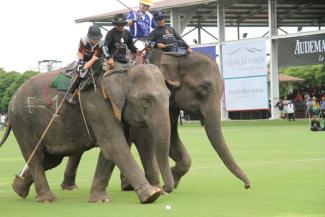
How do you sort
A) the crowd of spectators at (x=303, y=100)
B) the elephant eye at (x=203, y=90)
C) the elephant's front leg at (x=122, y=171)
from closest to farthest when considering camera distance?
1. the elephant's front leg at (x=122, y=171)
2. the elephant eye at (x=203, y=90)
3. the crowd of spectators at (x=303, y=100)

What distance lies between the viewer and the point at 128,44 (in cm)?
1423

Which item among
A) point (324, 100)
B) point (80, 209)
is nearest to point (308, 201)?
point (80, 209)

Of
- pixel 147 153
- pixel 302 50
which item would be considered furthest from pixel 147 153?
pixel 302 50

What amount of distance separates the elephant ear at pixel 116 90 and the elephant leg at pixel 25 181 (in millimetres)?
2346

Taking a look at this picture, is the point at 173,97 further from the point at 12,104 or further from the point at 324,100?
the point at 324,100

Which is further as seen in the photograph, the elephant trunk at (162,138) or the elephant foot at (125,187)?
the elephant foot at (125,187)

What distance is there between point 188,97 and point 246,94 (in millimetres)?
41841

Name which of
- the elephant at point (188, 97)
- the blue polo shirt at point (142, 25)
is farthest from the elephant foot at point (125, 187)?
the blue polo shirt at point (142, 25)

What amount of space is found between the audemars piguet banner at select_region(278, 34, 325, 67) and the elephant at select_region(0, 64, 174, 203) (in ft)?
130

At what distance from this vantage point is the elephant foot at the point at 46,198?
1341 cm

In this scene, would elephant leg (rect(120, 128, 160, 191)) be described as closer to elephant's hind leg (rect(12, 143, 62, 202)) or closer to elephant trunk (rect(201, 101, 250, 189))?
elephant trunk (rect(201, 101, 250, 189))

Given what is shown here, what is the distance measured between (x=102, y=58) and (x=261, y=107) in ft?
139

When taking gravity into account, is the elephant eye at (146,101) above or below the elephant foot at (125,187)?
above

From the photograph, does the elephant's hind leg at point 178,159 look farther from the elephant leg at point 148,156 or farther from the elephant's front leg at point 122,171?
the elephant's front leg at point 122,171
